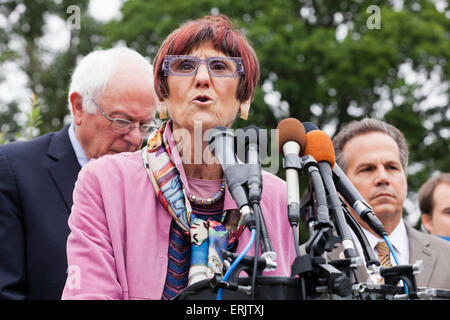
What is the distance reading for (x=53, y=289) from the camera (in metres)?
3.50

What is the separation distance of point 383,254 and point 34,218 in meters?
2.14

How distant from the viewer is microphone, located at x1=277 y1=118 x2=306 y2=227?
7.06 ft

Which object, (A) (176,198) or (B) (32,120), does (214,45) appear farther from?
(B) (32,120)

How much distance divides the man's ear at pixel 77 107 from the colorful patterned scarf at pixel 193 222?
1.61 metres

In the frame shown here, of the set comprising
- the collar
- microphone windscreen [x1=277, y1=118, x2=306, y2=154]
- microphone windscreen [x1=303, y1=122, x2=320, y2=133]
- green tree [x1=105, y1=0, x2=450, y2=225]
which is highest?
green tree [x1=105, y1=0, x2=450, y2=225]

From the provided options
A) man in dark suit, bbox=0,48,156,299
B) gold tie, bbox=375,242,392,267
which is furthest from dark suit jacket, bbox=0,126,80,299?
gold tie, bbox=375,242,392,267

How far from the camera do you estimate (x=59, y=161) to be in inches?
158

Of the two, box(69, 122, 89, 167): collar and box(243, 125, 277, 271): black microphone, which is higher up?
box(69, 122, 89, 167): collar

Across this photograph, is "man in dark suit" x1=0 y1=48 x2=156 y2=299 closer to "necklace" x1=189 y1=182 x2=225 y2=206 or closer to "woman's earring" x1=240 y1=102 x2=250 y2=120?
"necklace" x1=189 y1=182 x2=225 y2=206

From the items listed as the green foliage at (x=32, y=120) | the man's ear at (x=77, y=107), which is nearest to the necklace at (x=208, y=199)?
the man's ear at (x=77, y=107)

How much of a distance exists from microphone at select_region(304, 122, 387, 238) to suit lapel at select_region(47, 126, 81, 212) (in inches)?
73.9

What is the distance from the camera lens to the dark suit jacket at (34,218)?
3482 millimetres
